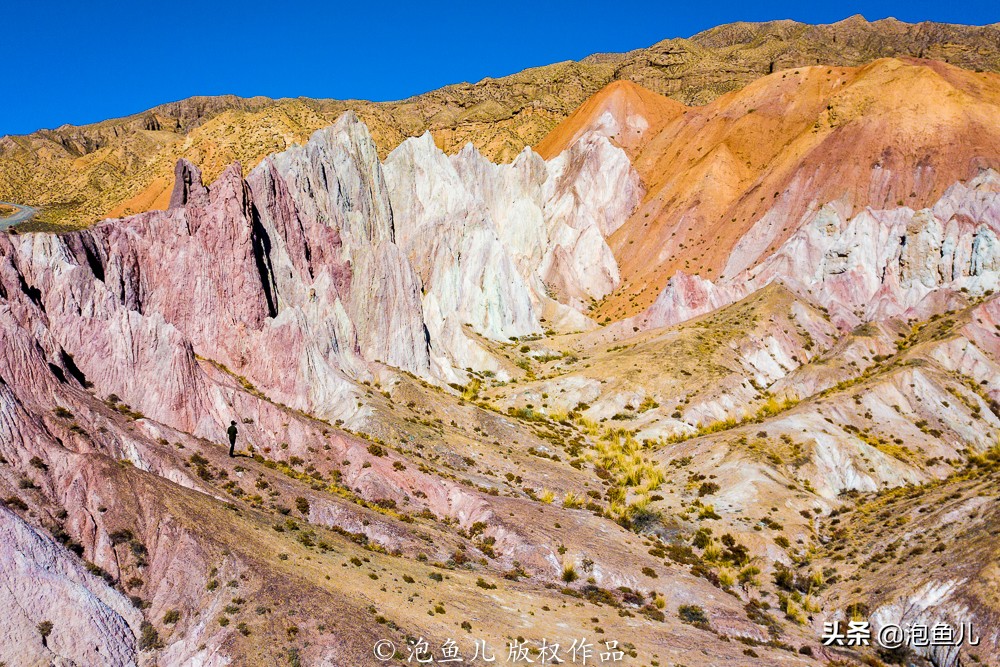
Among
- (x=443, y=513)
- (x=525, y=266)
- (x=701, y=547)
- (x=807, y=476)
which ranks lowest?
(x=443, y=513)

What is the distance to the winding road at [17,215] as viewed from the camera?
A: 100 meters

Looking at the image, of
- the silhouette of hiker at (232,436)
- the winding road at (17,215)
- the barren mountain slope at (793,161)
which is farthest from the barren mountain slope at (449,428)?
the winding road at (17,215)

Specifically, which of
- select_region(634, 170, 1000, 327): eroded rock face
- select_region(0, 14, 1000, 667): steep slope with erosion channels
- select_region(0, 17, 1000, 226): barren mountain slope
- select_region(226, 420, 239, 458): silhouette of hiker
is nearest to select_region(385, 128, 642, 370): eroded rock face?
select_region(0, 14, 1000, 667): steep slope with erosion channels

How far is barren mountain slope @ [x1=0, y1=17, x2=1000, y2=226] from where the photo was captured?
130125mm

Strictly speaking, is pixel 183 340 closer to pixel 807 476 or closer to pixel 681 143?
pixel 807 476

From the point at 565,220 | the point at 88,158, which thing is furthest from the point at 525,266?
the point at 88,158

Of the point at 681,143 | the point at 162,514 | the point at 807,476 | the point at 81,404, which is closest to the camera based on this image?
the point at 162,514

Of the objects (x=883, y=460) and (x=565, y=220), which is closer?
(x=883, y=460)

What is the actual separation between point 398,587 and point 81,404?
15.7 metres

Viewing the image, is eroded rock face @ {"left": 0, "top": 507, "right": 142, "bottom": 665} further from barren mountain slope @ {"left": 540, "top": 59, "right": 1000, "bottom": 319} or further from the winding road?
the winding road

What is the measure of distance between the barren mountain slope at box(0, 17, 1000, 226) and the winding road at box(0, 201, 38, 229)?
2.89 meters

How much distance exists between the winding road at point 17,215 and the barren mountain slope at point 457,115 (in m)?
2.89

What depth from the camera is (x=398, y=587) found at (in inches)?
1149
